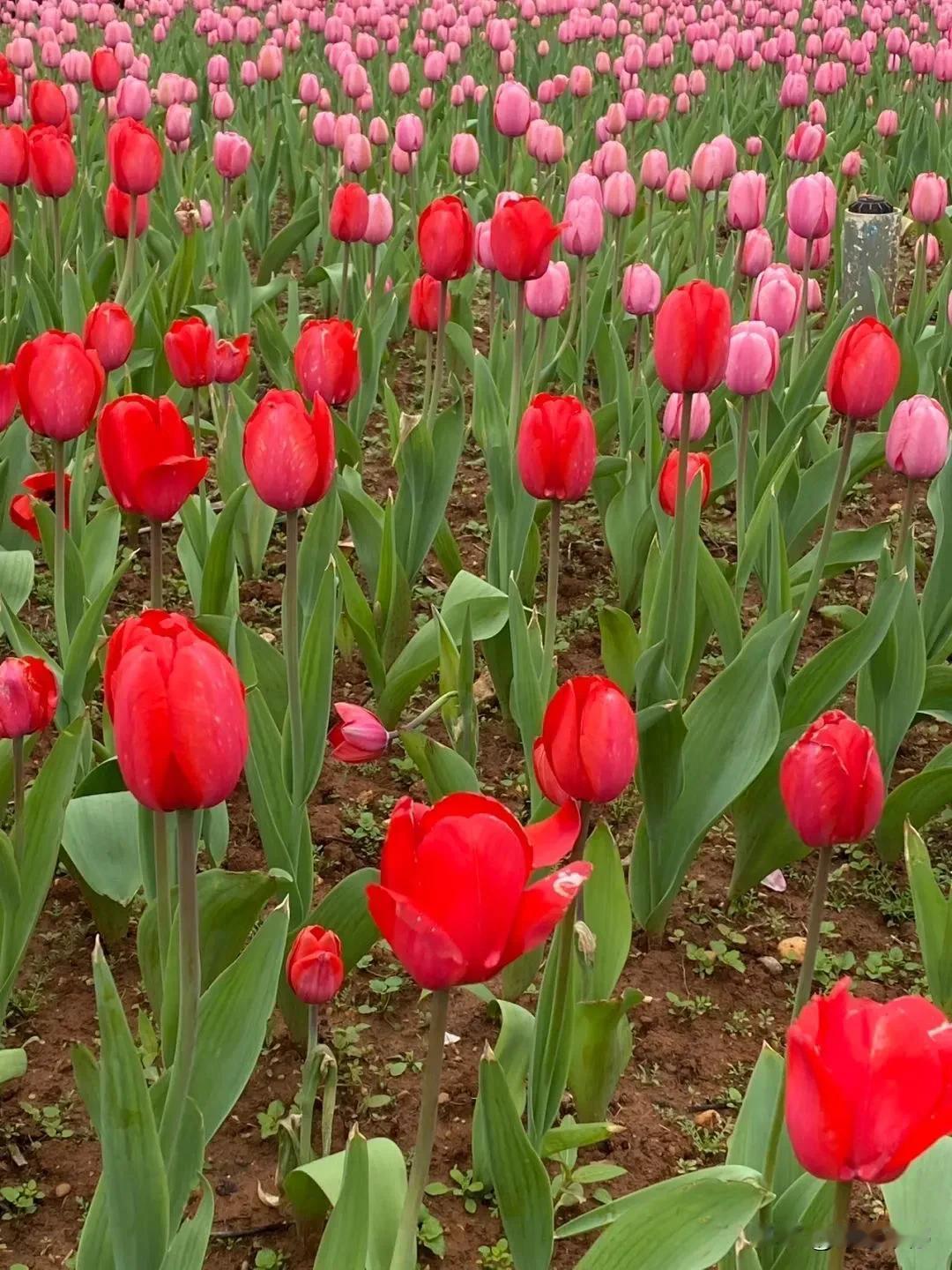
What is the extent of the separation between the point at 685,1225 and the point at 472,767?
1037mm

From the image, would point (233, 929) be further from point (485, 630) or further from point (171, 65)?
point (171, 65)

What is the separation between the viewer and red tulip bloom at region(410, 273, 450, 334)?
3.11 m

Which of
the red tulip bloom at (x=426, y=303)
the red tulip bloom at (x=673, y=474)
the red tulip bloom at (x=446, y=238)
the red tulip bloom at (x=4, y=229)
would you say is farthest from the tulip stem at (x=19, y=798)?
the red tulip bloom at (x=426, y=303)

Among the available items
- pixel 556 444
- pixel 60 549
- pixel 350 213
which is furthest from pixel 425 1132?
pixel 350 213

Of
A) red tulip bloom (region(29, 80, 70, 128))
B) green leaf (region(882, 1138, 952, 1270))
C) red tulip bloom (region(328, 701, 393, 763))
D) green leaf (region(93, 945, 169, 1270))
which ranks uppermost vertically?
red tulip bloom (region(29, 80, 70, 128))

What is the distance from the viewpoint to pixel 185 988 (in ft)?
4.13

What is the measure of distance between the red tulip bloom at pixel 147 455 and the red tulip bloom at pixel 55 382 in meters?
0.30

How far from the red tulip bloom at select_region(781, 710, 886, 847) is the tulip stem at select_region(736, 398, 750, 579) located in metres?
1.26

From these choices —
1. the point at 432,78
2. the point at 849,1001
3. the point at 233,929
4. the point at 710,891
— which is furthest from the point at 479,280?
the point at 849,1001

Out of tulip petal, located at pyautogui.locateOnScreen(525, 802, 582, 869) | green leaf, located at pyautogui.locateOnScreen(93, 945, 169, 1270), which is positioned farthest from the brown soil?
tulip petal, located at pyautogui.locateOnScreen(525, 802, 582, 869)

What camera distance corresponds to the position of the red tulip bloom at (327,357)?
229 cm

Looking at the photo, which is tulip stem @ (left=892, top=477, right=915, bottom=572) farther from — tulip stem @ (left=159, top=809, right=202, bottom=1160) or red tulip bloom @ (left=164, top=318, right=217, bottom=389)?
tulip stem @ (left=159, top=809, right=202, bottom=1160)

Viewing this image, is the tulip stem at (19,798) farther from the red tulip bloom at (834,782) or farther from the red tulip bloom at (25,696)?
the red tulip bloom at (834,782)

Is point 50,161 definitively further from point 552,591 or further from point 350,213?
point 552,591
